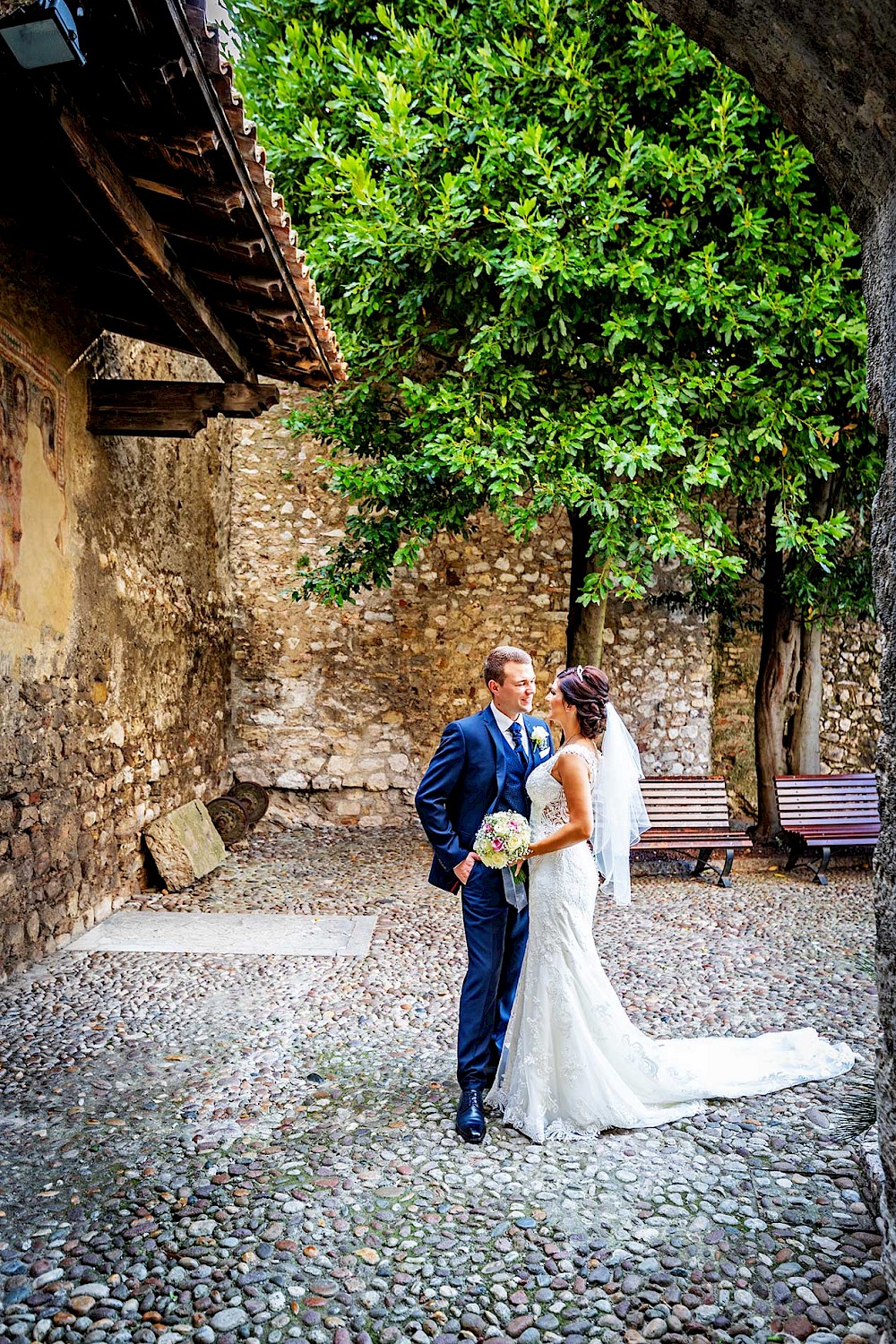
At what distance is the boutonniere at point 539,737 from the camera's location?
3.67 m

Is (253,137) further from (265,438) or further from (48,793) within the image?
(265,438)

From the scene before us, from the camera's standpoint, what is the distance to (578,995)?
131 inches

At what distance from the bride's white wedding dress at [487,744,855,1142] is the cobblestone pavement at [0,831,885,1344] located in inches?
4.0

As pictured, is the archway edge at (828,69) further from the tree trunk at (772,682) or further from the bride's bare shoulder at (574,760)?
the tree trunk at (772,682)

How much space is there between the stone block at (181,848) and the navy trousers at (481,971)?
162 inches

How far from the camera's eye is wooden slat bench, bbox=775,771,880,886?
809cm

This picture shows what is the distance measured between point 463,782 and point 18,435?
3294 mm

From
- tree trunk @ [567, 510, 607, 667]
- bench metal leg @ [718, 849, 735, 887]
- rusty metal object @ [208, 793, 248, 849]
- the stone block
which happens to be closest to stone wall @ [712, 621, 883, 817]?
tree trunk @ [567, 510, 607, 667]

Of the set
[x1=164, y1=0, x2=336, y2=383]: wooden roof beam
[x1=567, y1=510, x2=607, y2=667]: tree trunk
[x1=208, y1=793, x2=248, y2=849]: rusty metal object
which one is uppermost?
[x1=164, y1=0, x2=336, y2=383]: wooden roof beam

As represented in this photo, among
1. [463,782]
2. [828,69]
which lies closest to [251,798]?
[463,782]

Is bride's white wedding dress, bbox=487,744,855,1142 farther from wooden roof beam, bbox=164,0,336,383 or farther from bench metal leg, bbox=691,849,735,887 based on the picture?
bench metal leg, bbox=691,849,735,887

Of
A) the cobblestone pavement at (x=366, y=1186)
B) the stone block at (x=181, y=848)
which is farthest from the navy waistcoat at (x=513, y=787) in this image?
the stone block at (x=181, y=848)

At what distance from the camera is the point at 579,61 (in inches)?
Answer: 253

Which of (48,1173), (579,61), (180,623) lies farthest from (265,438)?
(48,1173)
